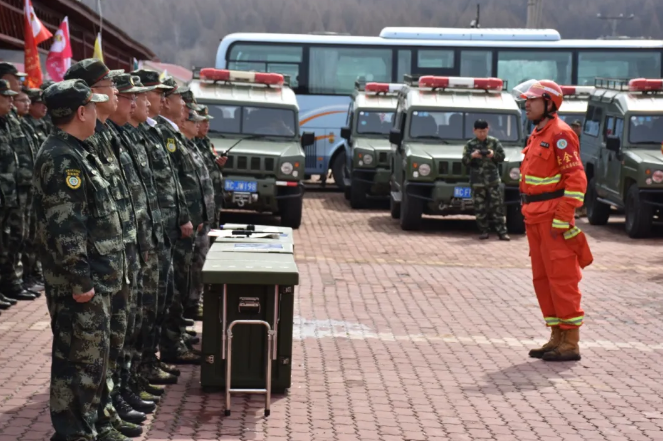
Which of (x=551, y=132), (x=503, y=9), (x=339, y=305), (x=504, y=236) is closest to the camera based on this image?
(x=551, y=132)

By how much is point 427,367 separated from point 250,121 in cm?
1163

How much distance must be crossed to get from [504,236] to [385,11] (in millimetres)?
45262

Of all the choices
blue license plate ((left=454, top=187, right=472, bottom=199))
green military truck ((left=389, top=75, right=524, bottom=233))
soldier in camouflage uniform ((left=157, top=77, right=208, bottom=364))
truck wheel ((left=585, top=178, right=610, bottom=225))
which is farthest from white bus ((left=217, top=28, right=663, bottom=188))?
soldier in camouflage uniform ((left=157, top=77, right=208, bottom=364))

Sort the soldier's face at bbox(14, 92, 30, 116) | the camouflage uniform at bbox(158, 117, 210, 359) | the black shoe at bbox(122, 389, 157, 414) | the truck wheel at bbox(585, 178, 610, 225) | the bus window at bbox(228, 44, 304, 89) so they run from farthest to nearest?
the bus window at bbox(228, 44, 304, 89), the truck wheel at bbox(585, 178, 610, 225), the soldier's face at bbox(14, 92, 30, 116), the camouflage uniform at bbox(158, 117, 210, 359), the black shoe at bbox(122, 389, 157, 414)

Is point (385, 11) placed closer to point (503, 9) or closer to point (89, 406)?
point (503, 9)

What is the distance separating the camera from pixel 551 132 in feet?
31.8

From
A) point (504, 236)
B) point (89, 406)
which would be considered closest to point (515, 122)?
point (504, 236)

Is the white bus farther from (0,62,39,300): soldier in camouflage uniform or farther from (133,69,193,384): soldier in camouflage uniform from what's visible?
(133,69,193,384): soldier in camouflage uniform

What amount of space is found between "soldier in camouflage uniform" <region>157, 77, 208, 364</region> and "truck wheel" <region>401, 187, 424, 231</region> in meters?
10.8

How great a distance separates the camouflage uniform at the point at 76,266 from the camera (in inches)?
236

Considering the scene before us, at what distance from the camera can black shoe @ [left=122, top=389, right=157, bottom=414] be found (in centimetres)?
739

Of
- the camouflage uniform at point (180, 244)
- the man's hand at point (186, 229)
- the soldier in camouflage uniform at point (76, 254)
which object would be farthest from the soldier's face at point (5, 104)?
the soldier in camouflage uniform at point (76, 254)

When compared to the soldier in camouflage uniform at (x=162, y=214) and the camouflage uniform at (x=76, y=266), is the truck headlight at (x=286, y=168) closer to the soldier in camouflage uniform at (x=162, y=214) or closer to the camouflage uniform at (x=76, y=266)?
the soldier in camouflage uniform at (x=162, y=214)

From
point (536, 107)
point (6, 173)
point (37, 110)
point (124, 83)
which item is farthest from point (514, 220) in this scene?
point (124, 83)
